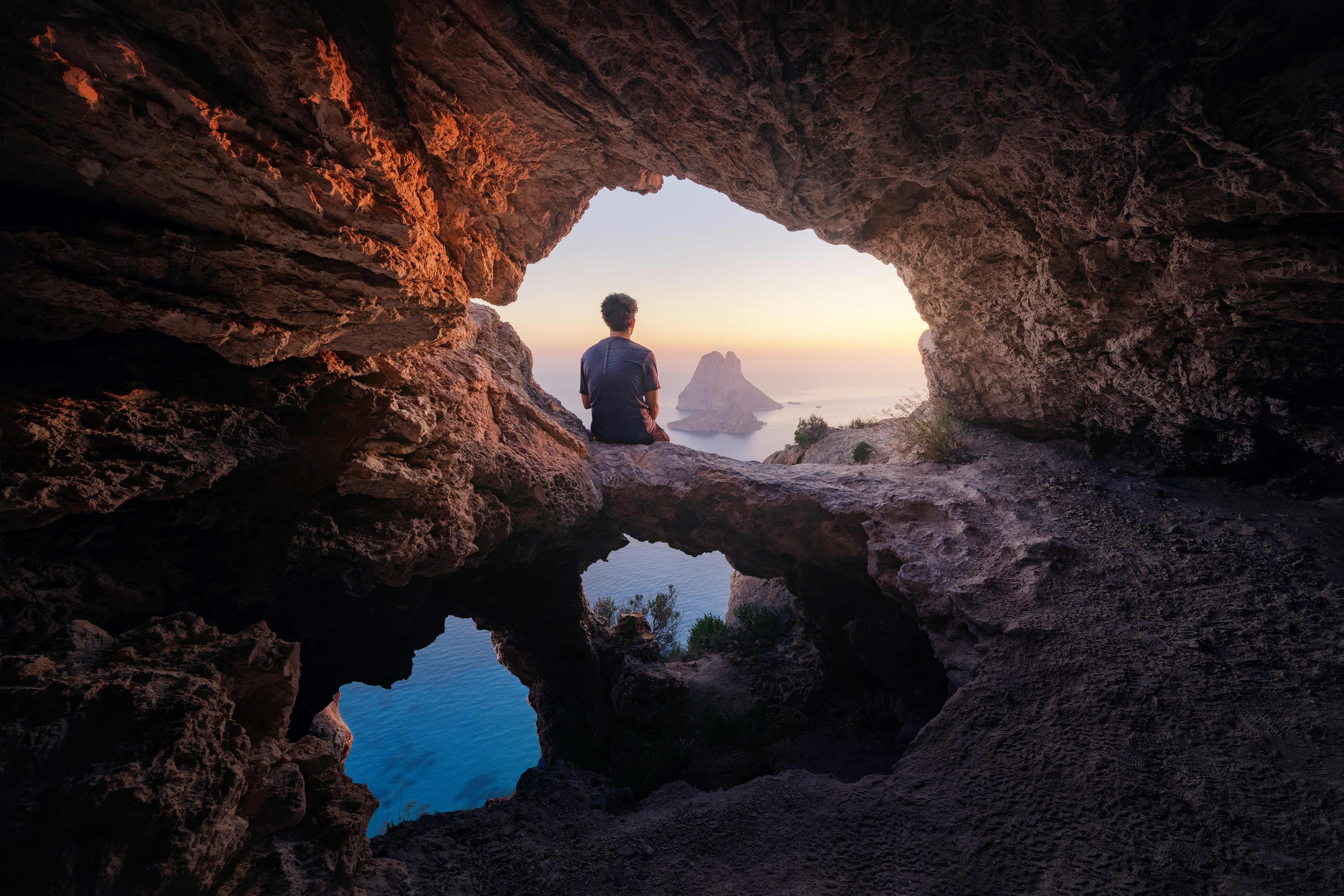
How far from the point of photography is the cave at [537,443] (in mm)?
1989

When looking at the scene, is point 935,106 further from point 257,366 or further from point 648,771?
point 648,771

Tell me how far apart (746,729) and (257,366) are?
21.9ft

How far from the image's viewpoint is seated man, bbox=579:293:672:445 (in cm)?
616

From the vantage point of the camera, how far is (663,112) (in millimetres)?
3127

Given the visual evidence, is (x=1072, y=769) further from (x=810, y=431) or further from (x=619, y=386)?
(x=810, y=431)

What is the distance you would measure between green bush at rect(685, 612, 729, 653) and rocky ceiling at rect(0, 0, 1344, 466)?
306 inches

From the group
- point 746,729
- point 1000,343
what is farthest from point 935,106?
point 746,729

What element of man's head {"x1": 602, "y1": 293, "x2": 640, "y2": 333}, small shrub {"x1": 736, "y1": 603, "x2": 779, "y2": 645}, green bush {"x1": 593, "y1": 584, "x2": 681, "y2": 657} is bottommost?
green bush {"x1": 593, "y1": 584, "x2": 681, "y2": 657}

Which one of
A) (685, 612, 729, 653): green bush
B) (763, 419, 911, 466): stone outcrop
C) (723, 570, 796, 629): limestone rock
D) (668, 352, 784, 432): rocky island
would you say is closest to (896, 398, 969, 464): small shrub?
(763, 419, 911, 466): stone outcrop

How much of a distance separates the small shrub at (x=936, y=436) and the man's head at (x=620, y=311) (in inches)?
162

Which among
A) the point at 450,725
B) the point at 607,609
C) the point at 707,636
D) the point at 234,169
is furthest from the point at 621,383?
the point at 450,725

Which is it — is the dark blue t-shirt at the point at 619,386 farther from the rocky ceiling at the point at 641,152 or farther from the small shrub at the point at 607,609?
the small shrub at the point at 607,609


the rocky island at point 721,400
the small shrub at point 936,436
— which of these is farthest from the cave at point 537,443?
the rocky island at point 721,400

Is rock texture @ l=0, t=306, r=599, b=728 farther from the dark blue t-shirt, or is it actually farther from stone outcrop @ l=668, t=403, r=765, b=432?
stone outcrop @ l=668, t=403, r=765, b=432
